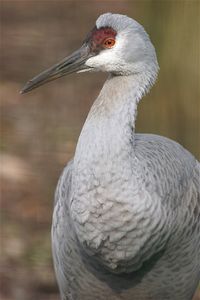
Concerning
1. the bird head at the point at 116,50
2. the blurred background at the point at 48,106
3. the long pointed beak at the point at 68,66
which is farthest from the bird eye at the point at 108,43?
the blurred background at the point at 48,106

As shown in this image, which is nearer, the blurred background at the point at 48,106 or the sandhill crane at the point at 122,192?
the sandhill crane at the point at 122,192

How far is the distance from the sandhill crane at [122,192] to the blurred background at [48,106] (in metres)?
1.53

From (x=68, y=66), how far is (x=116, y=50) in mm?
310

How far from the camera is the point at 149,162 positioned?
6.00 m

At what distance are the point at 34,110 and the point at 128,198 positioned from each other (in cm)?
702

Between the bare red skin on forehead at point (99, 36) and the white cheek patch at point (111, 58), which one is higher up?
the bare red skin on forehead at point (99, 36)

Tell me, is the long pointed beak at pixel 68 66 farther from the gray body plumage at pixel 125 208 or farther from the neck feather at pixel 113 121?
the neck feather at pixel 113 121

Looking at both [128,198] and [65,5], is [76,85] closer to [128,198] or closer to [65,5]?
[65,5]

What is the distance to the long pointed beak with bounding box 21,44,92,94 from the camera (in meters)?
5.89

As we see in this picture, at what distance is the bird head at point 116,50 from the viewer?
580 cm

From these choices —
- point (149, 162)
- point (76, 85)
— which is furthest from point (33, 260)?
point (76, 85)

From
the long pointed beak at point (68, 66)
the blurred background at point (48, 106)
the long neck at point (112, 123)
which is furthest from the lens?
the blurred background at point (48, 106)

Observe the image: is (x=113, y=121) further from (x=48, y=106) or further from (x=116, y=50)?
(x=48, y=106)

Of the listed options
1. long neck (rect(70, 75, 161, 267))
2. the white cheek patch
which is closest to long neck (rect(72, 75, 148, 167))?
long neck (rect(70, 75, 161, 267))
